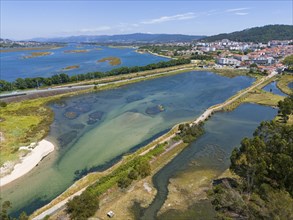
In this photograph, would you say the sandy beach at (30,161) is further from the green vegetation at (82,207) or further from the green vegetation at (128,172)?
the green vegetation at (82,207)

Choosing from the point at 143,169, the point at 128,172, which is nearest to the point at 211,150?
the point at 143,169

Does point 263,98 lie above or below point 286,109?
below

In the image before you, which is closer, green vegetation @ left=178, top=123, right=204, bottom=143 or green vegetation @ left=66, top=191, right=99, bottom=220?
green vegetation @ left=66, top=191, right=99, bottom=220

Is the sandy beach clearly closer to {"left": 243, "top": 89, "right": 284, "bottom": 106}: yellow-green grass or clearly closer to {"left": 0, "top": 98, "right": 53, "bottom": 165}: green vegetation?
{"left": 0, "top": 98, "right": 53, "bottom": 165}: green vegetation

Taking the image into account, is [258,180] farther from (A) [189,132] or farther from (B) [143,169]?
(A) [189,132]

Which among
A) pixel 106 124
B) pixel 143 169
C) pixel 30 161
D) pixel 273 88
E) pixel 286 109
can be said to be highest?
pixel 286 109

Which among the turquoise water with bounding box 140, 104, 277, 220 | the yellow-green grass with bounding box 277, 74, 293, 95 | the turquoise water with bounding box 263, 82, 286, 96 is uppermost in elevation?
the yellow-green grass with bounding box 277, 74, 293, 95

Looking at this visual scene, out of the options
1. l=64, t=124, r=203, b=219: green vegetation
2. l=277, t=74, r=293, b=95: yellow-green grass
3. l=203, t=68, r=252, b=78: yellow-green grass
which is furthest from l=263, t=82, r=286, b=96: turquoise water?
l=64, t=124, r=203, b=219: green vegetation

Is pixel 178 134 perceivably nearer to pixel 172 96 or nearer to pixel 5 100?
pixel 172 96
